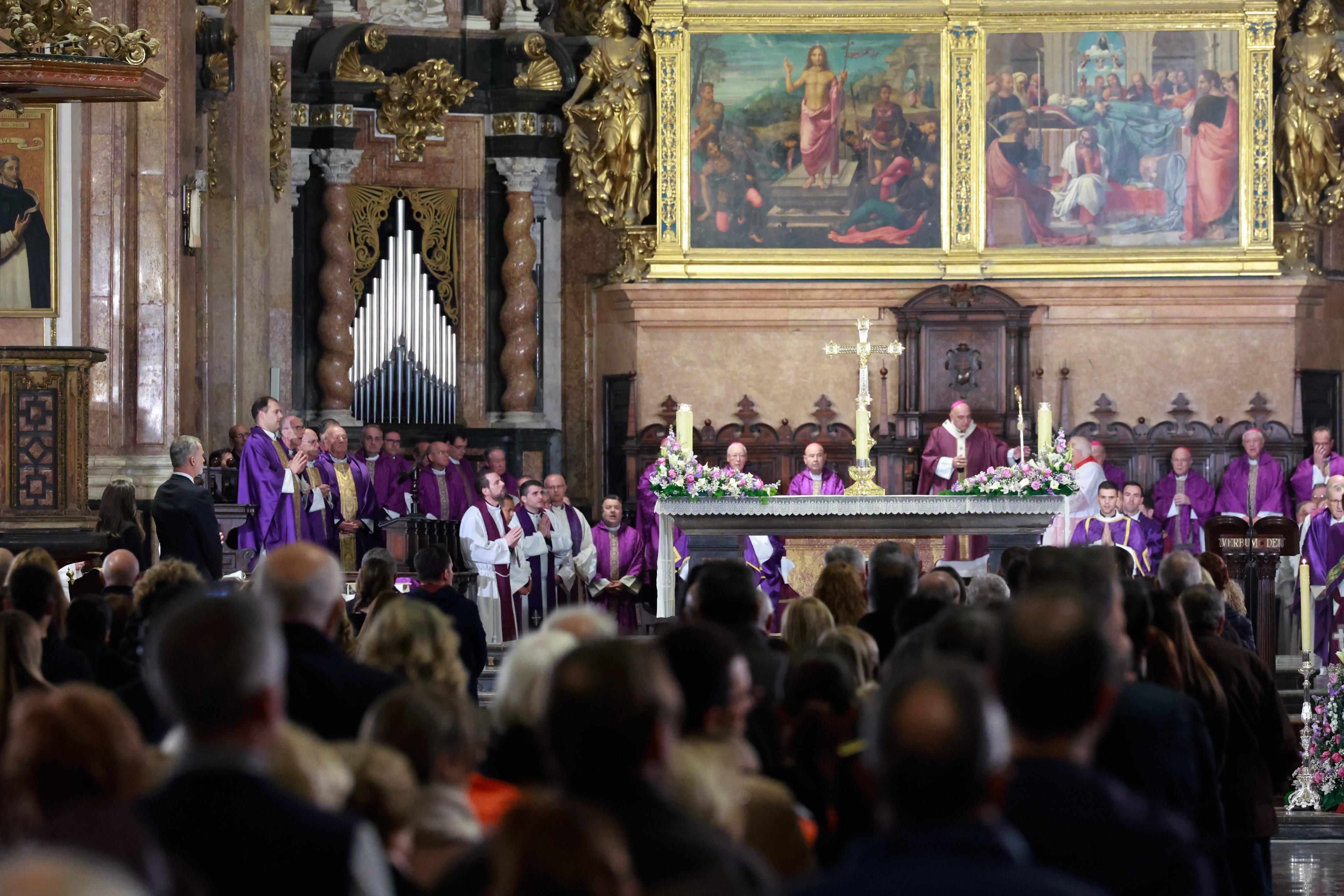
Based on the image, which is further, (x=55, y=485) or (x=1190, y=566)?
(x=55, y=485)

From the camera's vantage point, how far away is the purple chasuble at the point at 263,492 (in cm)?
1385

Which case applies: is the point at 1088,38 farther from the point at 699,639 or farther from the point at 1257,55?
the point at 699,639

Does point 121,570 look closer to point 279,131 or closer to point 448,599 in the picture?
point 448,599

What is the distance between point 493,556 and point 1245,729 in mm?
9930

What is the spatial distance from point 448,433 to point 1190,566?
13.3 meters

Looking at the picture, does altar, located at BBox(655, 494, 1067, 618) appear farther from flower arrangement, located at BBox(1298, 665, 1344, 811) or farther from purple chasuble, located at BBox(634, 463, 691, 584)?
flower arrangement, located at BBox(1298, 665, 1344, 811)

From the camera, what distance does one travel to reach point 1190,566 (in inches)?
277

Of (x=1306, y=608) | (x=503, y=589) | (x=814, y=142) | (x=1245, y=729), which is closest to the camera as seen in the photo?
(x=1245, y=729)

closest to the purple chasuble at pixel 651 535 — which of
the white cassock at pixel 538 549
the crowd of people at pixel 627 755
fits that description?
the white cassock at pixel 538 549

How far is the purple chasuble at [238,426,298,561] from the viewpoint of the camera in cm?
1385

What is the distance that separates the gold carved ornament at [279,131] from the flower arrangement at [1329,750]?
1133 centimetres

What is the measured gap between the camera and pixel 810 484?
1667cm

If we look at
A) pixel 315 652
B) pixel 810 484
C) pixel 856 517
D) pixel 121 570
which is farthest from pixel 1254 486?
pixel 315 652

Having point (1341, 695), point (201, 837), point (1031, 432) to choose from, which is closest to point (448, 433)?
point (1031, 432)
